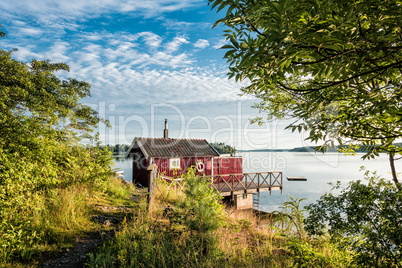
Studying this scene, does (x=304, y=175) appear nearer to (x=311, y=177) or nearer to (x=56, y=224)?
(x=311, y=177)

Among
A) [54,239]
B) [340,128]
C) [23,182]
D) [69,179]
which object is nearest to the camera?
[340,128]

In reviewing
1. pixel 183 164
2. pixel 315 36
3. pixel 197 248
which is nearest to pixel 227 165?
pixel 183 164

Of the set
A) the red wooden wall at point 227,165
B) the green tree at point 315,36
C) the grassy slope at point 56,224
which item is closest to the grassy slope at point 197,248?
the grassy slope at point 56,224

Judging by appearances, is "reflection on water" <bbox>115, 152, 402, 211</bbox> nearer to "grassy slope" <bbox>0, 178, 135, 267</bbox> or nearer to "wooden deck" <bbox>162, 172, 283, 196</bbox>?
"wooden deck" <bbox>162, 172, 283, 196</bbox>

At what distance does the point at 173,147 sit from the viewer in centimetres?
1944

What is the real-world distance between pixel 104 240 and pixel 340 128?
185 inches

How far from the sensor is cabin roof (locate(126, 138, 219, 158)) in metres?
18.1

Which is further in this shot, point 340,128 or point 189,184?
point 189,184

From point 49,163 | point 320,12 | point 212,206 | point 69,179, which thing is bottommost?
point 212,206

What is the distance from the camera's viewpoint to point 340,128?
2.70 meters

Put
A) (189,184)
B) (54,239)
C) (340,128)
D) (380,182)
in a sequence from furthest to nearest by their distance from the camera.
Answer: (189,184)
(54,239)
(380,182)
(340,128)

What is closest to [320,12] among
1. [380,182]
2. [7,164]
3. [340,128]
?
[340,128]

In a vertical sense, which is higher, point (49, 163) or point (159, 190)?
point (49, 163)

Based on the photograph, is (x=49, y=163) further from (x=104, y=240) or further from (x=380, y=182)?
(x=380, y=182)
